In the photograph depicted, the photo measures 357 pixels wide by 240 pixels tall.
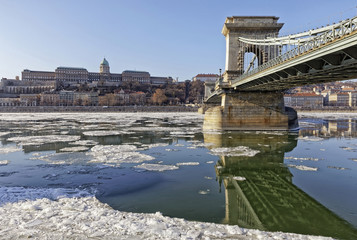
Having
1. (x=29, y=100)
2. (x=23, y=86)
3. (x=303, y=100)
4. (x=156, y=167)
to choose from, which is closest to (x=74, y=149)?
(x=156, y=167)

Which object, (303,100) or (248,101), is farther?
(303,100)

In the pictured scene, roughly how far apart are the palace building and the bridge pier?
154051 mm

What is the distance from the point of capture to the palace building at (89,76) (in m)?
177

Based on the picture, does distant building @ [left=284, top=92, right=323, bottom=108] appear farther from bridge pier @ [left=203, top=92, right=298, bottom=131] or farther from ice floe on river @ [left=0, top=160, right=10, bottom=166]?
ice floe on river @ [left=0, top=160, right=10, bottom=166]

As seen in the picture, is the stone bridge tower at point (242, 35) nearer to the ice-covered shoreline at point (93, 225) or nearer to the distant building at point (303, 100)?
the ice-covered shoreline at point (93, 225)

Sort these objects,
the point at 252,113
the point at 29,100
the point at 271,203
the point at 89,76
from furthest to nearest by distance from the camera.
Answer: the point at 89,76 → the point at 29,100 → the point at 252,113 → the point at 271,203

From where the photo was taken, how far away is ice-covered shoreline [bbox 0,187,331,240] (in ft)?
19.1

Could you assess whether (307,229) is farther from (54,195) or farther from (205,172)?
(54,195)

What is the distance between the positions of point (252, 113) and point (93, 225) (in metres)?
24.8

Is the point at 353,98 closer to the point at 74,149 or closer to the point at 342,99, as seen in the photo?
the point at 342,99

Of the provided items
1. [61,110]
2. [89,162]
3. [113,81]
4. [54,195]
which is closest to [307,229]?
[54,195]

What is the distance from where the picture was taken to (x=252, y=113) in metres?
28.9

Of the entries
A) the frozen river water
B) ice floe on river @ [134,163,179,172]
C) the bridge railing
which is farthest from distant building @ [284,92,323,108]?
ice floe on river @ [134,163,179,172]

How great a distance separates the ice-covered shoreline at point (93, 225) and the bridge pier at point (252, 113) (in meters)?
22.4
